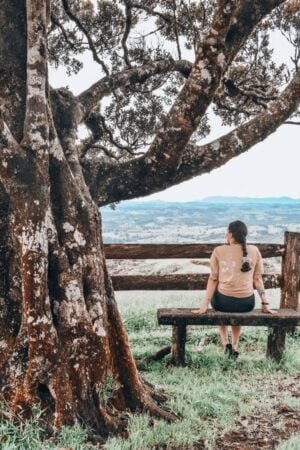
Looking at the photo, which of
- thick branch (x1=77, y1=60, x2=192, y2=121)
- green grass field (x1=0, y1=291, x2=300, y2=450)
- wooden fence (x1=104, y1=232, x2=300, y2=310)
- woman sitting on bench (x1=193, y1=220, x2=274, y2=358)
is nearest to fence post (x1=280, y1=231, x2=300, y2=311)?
wooden fence (x1=104, y1=232, x2=300, y2=310)

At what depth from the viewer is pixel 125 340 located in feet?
15.6

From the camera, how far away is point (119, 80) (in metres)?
6.13

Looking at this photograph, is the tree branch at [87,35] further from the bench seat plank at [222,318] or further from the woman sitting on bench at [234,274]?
the bench seat plank at [222,318]

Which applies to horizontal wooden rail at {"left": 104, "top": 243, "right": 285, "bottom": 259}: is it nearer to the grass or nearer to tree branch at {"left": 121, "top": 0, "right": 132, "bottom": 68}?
the grass

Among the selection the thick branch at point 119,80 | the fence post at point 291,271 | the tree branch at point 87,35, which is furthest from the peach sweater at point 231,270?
the tree branch at point 87,35

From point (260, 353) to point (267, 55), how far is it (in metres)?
→ 5.09

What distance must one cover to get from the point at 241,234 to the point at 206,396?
2.23 metres

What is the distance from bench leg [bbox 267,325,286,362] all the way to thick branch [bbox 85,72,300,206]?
7.59ft

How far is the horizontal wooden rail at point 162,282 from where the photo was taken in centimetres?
788

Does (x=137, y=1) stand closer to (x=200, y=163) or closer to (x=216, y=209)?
(x=200, y=163)

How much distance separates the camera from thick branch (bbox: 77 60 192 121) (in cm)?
574

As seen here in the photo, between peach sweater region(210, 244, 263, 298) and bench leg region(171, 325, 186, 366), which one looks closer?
bench leg region(171, 325, 186, 366)

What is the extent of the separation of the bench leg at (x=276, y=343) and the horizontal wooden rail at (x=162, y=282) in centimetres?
164

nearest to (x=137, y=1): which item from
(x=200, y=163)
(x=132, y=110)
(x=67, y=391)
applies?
(x=132, y=110)
